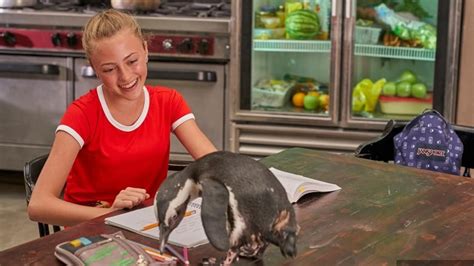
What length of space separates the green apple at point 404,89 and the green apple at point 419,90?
0.02m

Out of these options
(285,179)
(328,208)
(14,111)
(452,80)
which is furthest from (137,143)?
(14,111)

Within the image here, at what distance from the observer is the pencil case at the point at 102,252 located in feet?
5.58

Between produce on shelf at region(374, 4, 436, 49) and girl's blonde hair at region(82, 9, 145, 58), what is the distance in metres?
2.22

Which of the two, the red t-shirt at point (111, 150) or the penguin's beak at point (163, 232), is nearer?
the penguin's beak at point (163, 232)

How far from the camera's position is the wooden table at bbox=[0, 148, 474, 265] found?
1813mm

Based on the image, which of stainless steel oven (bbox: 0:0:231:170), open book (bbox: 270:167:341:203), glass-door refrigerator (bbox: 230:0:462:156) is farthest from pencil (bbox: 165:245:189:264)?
stainless steel oven (bbox: 0:0:231:170)

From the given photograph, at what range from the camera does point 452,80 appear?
4180mm

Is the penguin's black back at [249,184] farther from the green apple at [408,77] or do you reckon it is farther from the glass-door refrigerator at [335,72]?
the green apple at [408,77]

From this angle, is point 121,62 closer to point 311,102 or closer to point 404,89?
point 311,102

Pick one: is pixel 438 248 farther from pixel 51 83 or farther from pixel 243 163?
pixel 51 83

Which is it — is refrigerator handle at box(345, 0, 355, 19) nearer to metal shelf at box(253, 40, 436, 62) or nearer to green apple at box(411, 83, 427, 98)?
metal shelf at box(253, 40, 436, 62)

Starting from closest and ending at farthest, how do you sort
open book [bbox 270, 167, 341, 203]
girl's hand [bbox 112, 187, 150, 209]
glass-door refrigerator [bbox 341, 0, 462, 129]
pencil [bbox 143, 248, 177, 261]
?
pencil [bbox 143, 248, 177, 261] < girl's hand [bbox 112, 187, 150, 209] < open book [bbox 270, 167, 341, 203] < glass-door refrigerator [bbox 341, 0, 462, 129]

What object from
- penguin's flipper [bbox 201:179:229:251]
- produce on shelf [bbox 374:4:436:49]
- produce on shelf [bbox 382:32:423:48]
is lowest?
penguin's flipper [bbox 201:179:229:251]

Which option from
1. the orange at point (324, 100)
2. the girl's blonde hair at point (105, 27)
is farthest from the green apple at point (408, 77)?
the girl's blonde hair at point (105, 27)
